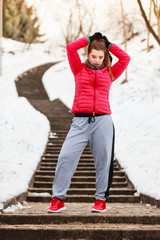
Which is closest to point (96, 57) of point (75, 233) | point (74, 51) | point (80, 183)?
point (74, 51)

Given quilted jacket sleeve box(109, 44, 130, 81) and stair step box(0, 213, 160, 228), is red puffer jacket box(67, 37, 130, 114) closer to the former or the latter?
quilted jacket sleeve box(109, 44, 130, 81)

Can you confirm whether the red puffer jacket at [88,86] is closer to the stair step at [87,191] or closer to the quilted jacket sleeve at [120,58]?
the quilted jacket sleeve at [120,58]

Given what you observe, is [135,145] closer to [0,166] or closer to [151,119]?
[151,119]

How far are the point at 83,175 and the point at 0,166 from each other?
1.79m

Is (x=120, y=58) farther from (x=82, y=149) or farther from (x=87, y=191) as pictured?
(x=87, y=191)

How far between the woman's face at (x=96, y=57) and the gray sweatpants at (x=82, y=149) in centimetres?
57

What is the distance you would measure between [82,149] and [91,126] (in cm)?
25

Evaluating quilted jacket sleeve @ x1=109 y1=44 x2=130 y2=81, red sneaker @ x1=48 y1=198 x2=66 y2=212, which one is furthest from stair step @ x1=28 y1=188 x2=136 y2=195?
quilted jacket sleeve @ x1=109 y1=44 x2=130 y2=81

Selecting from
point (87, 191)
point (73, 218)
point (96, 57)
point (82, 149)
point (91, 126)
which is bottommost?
point (87, 191)

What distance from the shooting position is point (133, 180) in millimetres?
5973

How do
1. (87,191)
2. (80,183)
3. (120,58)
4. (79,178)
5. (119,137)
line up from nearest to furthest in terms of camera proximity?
(120,58)
(87,191)
(80,183)
(79,178)
(119,137)

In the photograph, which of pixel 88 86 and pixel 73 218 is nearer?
pixel 73 218

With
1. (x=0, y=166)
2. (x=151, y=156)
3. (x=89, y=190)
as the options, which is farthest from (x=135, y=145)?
(x=0, y=166)

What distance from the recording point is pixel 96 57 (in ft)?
11.2
